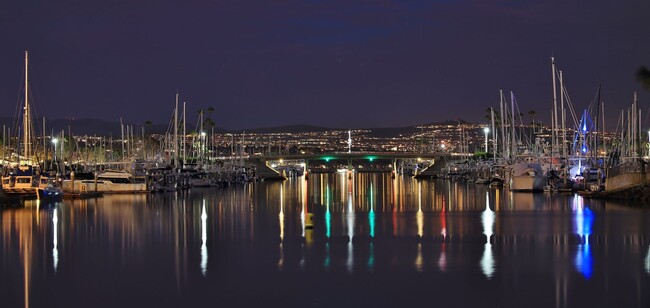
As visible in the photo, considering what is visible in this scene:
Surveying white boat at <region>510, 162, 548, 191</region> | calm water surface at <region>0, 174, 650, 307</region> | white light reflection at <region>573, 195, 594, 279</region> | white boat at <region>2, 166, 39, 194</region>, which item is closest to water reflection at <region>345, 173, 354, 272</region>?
calm water surface at <region>0, 174, 650, 307</region>

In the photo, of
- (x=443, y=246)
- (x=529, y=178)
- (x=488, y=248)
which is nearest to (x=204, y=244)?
(x=443, y=246)

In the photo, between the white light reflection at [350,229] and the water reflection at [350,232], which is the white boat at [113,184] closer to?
the white light reflection at [350,229]

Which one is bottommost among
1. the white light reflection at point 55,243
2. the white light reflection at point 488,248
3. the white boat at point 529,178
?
the white light reflection at point 488,248

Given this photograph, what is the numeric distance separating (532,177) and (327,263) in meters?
55.8

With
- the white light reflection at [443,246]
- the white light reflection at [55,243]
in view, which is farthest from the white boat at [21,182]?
the white light reflection at [443,246]

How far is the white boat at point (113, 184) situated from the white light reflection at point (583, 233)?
3891cm

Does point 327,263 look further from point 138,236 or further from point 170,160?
point 170,160

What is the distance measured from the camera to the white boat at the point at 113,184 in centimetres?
8238

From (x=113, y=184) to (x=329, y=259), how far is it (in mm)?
55472

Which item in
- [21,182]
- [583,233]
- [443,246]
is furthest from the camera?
[21,182]

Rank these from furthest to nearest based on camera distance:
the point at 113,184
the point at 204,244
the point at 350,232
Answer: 1. the point at 113,184
2. the point at 350,232
3. the point at 204,244

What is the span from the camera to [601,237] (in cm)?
3984

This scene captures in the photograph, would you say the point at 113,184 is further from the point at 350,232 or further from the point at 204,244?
the point at 204,244

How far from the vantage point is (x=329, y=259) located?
33000 millimetres
